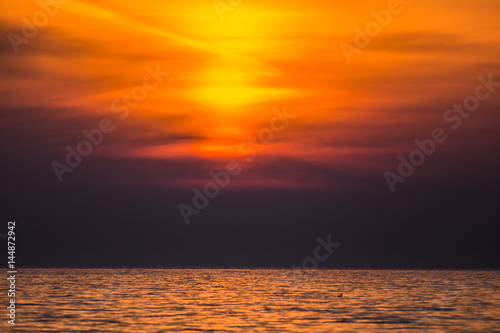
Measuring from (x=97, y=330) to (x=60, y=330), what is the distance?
2.69 metres

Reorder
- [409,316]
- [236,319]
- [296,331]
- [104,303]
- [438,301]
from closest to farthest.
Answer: [296,331]
[236,319]
[409,316]
[104,303]
[438,301]

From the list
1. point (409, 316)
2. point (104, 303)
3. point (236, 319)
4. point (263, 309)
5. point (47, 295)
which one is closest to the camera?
point (236, 319)

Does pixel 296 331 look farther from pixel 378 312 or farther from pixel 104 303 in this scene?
pixel 104 303

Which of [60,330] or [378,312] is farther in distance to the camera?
[378,312]

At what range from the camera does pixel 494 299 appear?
99812 millimetres

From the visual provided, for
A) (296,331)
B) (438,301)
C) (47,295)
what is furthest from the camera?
(47,295)

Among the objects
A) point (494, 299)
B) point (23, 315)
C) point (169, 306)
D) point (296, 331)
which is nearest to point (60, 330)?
point (23, 315)

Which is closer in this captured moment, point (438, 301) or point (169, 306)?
point (169, 306)

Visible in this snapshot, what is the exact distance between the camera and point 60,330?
59.2 metres

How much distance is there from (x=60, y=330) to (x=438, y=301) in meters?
51.9

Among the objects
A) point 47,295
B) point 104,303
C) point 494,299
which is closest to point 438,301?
point 494,299

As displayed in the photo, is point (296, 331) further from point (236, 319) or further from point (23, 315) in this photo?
point (23, 315)

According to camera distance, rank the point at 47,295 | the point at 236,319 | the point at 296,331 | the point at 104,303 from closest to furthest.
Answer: the point at 296,331 < the point at 236,319 < the point at 104,303 < the point at 47,295

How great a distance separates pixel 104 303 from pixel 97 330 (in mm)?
28089
